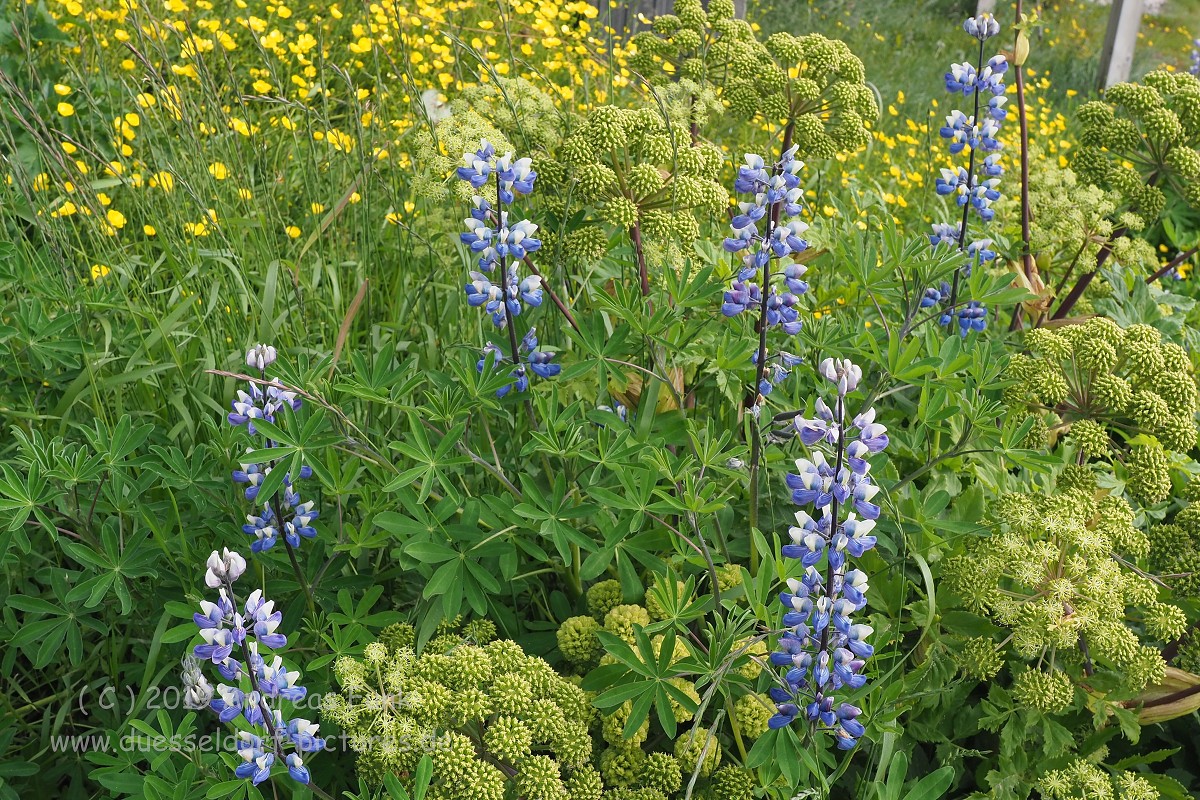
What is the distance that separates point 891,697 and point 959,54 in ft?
27.1

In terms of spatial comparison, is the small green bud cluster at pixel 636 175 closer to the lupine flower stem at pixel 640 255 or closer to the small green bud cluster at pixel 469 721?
the lupine flower stem at pixel 640 255

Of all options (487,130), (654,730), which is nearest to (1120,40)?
(487,130)

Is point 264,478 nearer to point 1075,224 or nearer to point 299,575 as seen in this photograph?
point 299,575

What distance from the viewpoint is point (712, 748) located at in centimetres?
199

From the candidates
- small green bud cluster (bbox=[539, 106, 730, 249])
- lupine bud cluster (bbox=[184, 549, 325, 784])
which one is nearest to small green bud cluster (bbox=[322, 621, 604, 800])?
lupine bud cluster (bbox=[184, 549, 325, 784])

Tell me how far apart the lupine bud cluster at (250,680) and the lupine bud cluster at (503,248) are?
2.33ft

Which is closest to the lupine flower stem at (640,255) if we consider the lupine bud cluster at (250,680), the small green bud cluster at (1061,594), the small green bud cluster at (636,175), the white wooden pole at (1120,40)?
the small green bud cluster at (636,175)

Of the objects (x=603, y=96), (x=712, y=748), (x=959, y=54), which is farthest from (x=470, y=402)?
(x=959, y=54)

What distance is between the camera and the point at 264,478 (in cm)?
203

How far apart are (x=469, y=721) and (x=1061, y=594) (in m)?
1.09

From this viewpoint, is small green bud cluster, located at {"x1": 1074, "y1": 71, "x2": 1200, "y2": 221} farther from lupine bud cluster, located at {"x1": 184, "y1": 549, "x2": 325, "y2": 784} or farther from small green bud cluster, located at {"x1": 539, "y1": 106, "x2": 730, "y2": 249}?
lupine bud cluster, located at {"x1": 184, "y1": 549, "x2": 325, "y2": 784}

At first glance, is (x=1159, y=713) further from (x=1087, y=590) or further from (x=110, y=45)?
(x=110, y=45)

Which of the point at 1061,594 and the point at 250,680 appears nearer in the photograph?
the point at 250,680

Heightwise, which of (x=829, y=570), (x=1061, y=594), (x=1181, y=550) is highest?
(x=829, y=570)
